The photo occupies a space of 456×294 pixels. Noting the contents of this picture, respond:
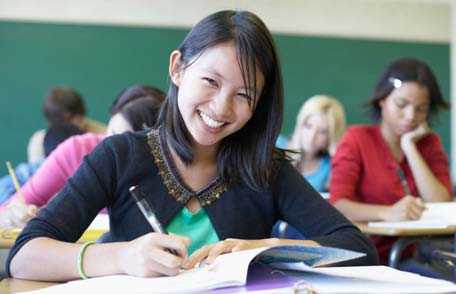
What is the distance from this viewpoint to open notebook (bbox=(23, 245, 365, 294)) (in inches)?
29.5

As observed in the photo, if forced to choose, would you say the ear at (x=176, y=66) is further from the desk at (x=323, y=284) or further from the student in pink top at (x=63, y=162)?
the student in pink top at (x=63, y=162)

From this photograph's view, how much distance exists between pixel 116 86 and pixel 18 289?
15.3 feet

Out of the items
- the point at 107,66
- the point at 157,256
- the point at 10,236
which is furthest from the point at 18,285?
the point at 107,66

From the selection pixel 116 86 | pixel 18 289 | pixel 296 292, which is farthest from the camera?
pixel 116 86

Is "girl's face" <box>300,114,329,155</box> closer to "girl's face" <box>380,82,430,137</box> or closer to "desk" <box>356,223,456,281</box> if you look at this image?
"girl's face" <box>380,82,430,137</box>

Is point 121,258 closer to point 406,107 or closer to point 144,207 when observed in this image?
point 144,207

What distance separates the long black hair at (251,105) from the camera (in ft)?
3.62

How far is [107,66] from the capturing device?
17.9 feet

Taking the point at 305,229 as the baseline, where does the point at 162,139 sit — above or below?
above

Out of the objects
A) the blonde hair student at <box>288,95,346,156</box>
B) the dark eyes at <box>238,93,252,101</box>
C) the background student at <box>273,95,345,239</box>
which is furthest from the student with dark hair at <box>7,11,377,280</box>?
the blonde hair student at <box>288,95,346,156</box>

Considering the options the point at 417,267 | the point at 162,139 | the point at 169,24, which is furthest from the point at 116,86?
the point at 162,139

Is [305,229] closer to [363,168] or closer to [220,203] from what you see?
[220,203]

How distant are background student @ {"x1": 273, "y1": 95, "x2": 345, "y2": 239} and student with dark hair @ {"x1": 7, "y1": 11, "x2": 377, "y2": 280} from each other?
2.01m

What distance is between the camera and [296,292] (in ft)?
2.28
